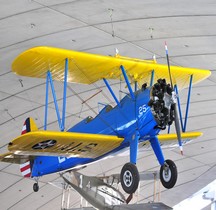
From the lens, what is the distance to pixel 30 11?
1584cm

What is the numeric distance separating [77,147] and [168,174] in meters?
2.10

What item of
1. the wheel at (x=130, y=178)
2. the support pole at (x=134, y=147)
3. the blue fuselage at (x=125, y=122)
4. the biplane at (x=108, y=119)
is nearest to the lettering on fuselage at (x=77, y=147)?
the biplane at (x=108, y=119)

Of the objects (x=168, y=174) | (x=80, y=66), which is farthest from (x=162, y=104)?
(x=80, y=66)

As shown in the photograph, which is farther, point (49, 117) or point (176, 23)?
point (49, 117)

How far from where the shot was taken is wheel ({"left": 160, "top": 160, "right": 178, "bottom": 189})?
45.0 ft

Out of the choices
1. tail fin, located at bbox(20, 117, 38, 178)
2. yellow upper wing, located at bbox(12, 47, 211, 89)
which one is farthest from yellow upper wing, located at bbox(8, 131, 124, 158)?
tail fin, located at bbox(20, 117, 38, 178)

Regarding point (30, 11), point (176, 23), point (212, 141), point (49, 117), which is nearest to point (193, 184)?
point (212, 141)

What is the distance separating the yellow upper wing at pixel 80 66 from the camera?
567 inches

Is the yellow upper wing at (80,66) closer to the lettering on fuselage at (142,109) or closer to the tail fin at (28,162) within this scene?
the lettering on fuselage at (142,109)

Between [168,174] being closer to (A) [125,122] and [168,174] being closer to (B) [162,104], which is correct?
(A) [125,122]

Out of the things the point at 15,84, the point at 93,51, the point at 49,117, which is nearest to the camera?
the point at 93,51

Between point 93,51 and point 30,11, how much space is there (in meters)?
3.06

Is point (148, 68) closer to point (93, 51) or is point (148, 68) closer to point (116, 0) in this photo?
point (116, 0)

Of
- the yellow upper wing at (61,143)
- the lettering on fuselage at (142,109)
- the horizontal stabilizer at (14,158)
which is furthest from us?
the horizontal stabilizer at (14,158)
